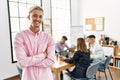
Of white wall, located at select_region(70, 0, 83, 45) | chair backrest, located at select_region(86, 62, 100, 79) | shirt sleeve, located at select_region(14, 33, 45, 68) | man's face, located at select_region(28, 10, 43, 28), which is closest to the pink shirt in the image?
shirt sleeve, located at select_region(14, 33, 45, 68)

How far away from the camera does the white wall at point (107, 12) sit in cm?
450

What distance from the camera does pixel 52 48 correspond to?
4.61 feet

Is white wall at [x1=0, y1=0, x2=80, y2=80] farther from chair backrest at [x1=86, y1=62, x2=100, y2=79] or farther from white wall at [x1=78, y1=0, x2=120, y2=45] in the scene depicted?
white wall at [x1=78, y1=0, x2=120, y2=45]

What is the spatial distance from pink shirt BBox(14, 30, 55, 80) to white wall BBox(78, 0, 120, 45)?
3812mm

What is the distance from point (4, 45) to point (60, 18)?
2.48 meters

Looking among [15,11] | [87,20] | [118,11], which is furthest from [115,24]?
[15,11]

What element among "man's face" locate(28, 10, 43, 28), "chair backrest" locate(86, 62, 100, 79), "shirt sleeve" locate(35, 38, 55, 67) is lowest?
"chair backrest" locate(86, 62, 100, 79)

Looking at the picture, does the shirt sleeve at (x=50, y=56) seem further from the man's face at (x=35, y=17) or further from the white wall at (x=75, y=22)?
the white wall at (x=75, y=22)

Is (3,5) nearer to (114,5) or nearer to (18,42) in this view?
(18,42)

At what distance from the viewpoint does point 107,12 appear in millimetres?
4723

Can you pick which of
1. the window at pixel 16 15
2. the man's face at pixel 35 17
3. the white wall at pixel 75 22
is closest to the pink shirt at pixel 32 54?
the man's face at pixel 35 17

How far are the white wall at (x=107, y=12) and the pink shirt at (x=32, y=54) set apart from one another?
12.5 ft

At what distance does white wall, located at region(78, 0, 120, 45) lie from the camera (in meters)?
4.50

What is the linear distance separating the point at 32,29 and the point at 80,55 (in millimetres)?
1421
